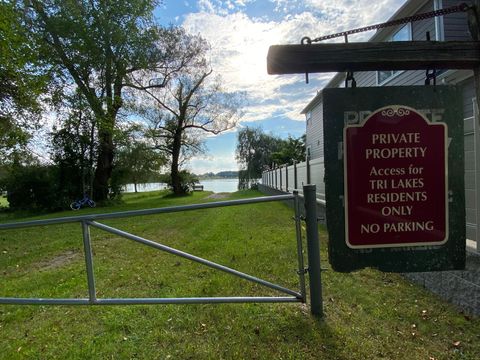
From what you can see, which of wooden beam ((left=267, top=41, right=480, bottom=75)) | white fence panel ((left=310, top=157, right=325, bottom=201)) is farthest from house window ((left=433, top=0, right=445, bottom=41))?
wooden beam ((left=267, top=41, right=480, bottom=75))

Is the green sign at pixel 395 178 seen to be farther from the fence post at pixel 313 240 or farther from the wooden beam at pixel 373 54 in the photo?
the fence post at pixel 313 240

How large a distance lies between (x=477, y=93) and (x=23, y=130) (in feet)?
52.8

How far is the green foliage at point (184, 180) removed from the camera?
31.1 metres

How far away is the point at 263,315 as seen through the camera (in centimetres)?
346

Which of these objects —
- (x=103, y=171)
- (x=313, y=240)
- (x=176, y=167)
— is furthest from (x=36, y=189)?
(x=313, y=240)

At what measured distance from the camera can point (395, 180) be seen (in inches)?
92.8

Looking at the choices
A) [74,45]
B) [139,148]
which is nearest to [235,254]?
[74,45]

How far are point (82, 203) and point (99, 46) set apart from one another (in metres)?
8.71

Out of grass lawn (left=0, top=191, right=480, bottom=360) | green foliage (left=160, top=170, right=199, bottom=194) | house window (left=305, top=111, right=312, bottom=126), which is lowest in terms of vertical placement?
grass lawn (left=0, top=191, right=480, bottom=360)

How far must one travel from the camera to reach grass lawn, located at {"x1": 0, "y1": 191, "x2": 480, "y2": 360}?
113 inches

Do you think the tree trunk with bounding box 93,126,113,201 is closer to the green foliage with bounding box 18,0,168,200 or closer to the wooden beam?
the green foliage with bounding box 18,0,168,200

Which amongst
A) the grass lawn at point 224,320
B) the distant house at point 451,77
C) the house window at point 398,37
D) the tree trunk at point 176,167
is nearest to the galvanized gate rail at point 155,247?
the grass lawn at point 224,320

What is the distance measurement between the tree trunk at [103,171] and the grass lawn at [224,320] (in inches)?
615

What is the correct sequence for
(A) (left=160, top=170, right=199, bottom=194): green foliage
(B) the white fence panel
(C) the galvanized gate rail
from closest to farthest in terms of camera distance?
1. (C) the galvanized gate rail
2. (B) the white fence panel
3. (A) (left=160, top=170, right=199, bottom=194): green foliage
